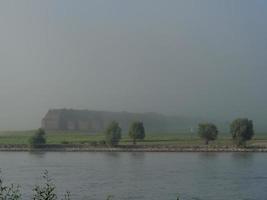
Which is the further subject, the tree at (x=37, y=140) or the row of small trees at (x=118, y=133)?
the tree at (x=37, y=140)

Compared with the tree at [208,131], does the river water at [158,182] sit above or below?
below

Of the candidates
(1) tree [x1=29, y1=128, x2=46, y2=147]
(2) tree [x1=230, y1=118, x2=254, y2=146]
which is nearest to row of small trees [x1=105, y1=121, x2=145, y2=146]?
(1) tree [x1=29, y1=128, x2=46, y2=147]

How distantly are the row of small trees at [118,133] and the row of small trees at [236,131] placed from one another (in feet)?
45.4

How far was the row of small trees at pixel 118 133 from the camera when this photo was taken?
12688 centimetres

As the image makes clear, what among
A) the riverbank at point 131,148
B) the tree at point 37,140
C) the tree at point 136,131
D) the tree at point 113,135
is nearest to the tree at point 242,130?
the riverbank at point 131,148

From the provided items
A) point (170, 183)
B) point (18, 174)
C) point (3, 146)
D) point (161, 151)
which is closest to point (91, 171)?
point (18, 174)

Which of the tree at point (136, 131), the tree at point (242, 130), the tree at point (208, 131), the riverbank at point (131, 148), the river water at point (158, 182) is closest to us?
the river water at point (158, 182)

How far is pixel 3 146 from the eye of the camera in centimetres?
13575

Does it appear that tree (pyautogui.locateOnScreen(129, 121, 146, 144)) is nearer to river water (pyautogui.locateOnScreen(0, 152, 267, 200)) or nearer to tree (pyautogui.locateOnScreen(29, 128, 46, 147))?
tree (pyautogui.locateOnScreen(29, 128, 46, 147))

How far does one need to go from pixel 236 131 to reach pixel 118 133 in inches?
1080

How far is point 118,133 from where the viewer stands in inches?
5054

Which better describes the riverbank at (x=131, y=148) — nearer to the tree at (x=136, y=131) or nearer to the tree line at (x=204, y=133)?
the tree line at (x=204, y=133)

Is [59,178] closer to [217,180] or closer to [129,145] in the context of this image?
[217,180]

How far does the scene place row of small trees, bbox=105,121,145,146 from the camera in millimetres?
126875
